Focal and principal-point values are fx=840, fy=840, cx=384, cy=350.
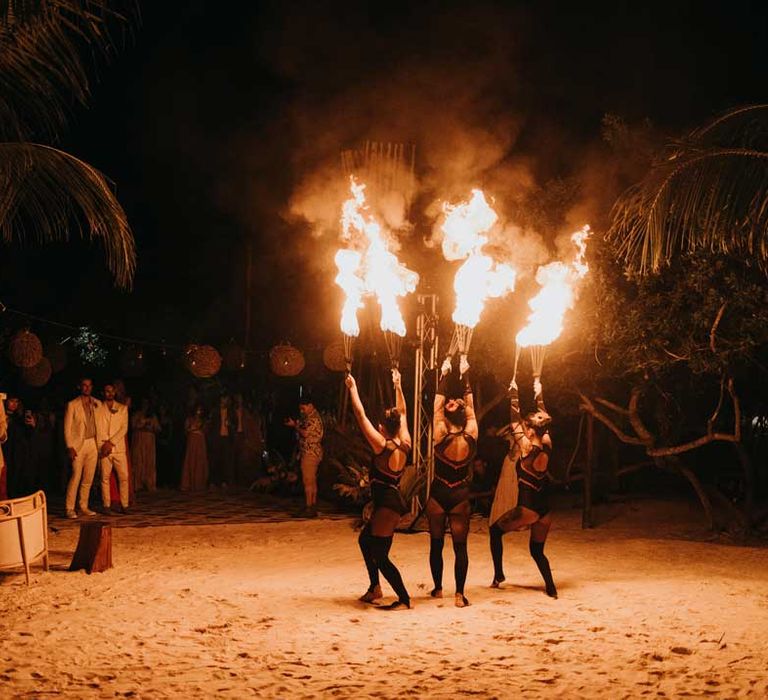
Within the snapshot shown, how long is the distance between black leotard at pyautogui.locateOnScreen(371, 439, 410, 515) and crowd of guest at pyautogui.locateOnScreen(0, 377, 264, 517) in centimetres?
698

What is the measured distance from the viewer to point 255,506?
15336 mm

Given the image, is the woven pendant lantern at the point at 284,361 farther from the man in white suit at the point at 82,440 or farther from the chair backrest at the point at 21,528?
the chair backrest at the point at 21,528

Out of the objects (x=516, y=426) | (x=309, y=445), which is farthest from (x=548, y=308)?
(x=309, y=445)

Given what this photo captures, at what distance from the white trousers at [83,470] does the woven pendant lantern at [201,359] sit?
2594 mm

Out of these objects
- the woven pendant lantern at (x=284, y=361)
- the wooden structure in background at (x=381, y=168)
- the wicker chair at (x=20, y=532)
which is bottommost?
the wicker chair at (x=20, y=532)

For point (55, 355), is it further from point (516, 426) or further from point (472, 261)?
point (516, 426)

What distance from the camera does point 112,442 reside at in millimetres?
13391

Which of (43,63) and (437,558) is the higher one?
(43,63)

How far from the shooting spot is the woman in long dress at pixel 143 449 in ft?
55.7

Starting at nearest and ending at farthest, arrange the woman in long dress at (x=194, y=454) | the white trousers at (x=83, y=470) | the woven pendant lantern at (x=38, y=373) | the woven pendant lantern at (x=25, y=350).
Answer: the white trousers at (x=83, y=470) < the woven pendant lantern at (x=25, y=350) < the woven pendant lantern at (x=38, y=373) < the woman in long dress at (x=194, y=454)

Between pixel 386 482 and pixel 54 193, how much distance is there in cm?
390

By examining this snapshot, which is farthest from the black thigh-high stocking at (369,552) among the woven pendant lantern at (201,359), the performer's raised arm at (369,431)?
the woven pendant lantern at (201,359)

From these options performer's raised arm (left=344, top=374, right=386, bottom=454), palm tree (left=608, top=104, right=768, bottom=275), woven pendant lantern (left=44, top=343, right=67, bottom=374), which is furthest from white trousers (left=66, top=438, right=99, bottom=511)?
palm tree (left=608, top=104, right=768, bottom=275)

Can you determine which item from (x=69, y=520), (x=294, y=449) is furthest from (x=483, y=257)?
(x=294, y=449)
